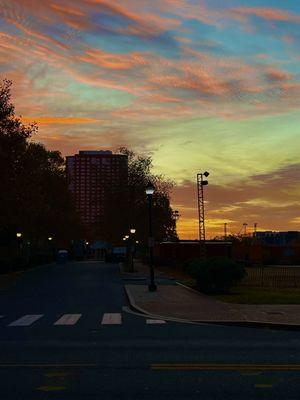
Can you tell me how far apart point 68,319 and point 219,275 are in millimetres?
10037

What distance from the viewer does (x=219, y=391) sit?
24.9 feet

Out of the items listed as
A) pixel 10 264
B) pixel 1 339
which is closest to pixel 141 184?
pixel 10 264

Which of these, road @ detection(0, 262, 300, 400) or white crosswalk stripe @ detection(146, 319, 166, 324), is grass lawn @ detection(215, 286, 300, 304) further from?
road @ detection(0, 262, 300, 400)

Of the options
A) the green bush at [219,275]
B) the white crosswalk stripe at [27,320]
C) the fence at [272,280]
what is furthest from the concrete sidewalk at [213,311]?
the fence at [272,280]

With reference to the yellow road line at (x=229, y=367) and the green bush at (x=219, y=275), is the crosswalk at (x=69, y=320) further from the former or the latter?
the green bush at (x=219, y=275)

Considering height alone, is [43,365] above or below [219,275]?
below

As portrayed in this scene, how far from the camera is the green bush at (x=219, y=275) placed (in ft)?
84.2

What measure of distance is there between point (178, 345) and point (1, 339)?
4.14 m

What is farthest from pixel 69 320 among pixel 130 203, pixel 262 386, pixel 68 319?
pixel 130 203

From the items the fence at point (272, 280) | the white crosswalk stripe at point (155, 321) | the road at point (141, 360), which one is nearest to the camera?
the road at point (141, 360)

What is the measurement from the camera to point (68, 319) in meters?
17.6

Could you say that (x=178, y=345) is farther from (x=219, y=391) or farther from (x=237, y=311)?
(x=237, y=311)

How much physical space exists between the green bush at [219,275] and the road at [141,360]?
885 cm

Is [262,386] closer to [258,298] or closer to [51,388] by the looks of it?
[51,388]
